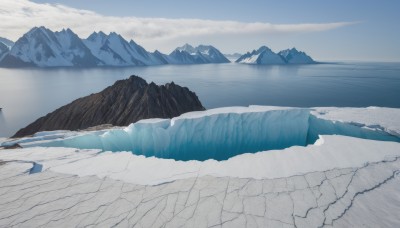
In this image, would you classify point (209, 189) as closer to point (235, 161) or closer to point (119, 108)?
point (235, 161)

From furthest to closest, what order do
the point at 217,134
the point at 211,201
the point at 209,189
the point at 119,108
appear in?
the point at 119,108, the point at 217,134, the point at 209,189, the point at 211,201

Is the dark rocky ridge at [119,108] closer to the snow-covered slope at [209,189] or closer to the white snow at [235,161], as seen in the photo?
the white snow at [235,161]

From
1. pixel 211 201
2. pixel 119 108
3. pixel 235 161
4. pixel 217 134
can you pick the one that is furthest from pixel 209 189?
pixel 119 108

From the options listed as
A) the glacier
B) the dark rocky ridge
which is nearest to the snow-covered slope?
the glacier

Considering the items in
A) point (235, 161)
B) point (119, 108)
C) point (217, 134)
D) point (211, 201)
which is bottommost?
point (119, 108)

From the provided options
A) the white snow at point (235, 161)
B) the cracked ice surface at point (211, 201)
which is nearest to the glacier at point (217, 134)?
the white snow at point (235, 161)

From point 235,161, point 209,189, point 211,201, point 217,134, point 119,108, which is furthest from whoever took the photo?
point 119,108

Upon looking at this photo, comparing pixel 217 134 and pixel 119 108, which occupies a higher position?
pixel 217 134

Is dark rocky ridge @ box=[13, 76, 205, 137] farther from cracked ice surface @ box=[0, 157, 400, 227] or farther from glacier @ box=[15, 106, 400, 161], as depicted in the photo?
cracked ice surface @ box=[0, 157, 400, 227]
